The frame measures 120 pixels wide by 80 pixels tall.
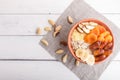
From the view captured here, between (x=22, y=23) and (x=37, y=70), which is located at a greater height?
(x=22, y=23)

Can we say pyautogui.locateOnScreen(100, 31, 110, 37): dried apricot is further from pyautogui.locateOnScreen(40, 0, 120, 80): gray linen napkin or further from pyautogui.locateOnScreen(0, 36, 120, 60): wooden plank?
pyautogui.locateOnScreen(0, 36, 120, 60): wooden plank

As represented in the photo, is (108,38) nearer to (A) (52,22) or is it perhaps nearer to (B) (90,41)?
(B) (90,41)

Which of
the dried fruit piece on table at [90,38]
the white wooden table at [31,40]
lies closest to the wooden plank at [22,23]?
the white wooden table at [31,40]

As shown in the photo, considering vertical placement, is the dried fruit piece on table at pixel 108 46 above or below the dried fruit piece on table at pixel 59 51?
above

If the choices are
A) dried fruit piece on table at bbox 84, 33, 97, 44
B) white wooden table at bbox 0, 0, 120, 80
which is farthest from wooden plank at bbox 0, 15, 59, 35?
dried fruit piece on table at bbox 84, 33, 97, 44

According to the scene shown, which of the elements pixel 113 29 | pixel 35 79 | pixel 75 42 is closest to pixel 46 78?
pixel 35 79

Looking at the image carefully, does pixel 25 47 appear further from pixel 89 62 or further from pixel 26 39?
pixel 89 62

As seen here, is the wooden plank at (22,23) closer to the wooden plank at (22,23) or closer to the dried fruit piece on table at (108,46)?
the wooden plank at (22,23)

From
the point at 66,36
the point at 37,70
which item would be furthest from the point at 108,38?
the point at 37,70
